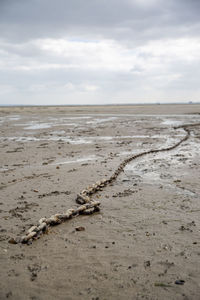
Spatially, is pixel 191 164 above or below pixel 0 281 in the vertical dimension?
above

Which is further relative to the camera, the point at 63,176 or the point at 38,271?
the point at 63,176

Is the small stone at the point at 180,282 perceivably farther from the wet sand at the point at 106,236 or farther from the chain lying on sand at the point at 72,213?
the chain lying on sand at the point at 72,213

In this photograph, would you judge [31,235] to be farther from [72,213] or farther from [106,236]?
[106,236]

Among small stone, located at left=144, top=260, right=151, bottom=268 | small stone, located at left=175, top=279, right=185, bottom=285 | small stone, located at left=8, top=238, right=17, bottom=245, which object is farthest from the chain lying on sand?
small stone, located at left=175, top=279, right=185, bottom=285

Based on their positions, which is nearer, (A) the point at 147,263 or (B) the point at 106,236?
(A) the point at 147,263

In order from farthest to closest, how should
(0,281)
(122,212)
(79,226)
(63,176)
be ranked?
(63,176), (122,212), (79,226), (0,281)

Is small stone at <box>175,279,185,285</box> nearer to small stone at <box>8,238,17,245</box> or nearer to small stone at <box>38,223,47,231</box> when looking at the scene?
small stone at <box>38,223,47,231</box>

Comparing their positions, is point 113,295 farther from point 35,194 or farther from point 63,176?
point 63,176

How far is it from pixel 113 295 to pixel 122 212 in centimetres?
209

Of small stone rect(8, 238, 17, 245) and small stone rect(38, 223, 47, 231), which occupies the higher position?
small stone rect(38, 223, 47, 231)

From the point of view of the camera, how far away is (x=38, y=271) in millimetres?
3176

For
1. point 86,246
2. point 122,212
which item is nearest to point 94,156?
point 122,212

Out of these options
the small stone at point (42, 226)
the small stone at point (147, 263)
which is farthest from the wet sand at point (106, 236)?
the small stone at point (42, 226)

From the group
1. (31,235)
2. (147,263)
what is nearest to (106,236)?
(147,263)
